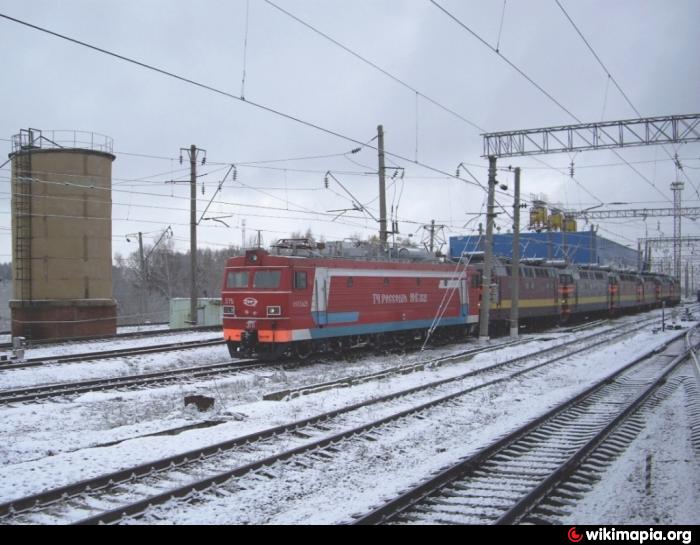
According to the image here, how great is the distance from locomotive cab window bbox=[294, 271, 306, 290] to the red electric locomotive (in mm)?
26

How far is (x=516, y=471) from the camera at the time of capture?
817 cm

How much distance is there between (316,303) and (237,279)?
248 cm

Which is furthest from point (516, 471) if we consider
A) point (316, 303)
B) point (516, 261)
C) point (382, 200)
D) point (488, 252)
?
point (516, 261)

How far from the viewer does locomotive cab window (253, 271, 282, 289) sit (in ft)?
59.9

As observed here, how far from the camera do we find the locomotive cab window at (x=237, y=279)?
19.0m

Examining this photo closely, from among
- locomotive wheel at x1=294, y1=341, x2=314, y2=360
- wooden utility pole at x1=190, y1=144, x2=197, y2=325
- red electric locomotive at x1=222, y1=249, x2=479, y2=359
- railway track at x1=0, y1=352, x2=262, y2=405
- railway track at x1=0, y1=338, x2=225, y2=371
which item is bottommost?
railway track at x1=0, y1=352, x2=262, y2=405

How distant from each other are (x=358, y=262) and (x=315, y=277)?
2.19 metres

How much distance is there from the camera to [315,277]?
62.4 feet

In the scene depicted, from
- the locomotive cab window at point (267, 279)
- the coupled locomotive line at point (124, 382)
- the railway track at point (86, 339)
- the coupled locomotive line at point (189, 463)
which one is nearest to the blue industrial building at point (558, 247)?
the railway track at point (86, 339)

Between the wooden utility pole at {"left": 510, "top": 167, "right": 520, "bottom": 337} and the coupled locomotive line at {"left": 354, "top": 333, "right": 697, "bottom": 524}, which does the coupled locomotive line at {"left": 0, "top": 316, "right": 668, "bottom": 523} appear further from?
the wooden utility pole at {"left": 510, "top": 167, "right": 520, "bottom": 337}

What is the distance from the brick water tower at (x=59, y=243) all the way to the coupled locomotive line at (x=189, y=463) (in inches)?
734

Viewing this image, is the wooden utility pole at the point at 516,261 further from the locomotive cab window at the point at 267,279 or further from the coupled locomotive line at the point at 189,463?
the coupled locomotive line at the point at 189,463
